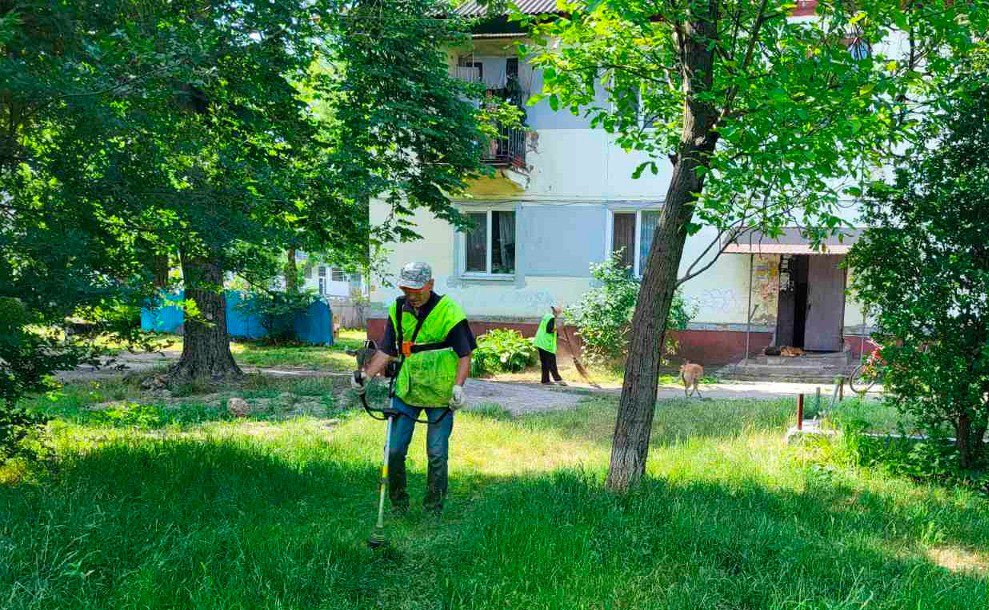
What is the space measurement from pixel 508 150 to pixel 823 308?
8.68m

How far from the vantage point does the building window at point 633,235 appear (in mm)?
17266

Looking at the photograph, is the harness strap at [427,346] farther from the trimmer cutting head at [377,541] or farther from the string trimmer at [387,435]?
the trimmer cutting head at [377,541]

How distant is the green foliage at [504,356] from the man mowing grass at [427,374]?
404 inches

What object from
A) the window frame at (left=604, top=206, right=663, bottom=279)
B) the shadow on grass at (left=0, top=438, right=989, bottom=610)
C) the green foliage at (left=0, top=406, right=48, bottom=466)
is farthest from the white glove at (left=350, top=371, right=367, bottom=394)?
the window frame at (left=604, top=206, right=663, bottom=279)

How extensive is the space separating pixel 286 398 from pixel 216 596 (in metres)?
7.99

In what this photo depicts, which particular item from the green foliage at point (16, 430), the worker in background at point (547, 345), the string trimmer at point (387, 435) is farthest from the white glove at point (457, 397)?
the worker in background at point (547, 345)

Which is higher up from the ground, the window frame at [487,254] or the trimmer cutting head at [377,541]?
the window frame at [487,254]

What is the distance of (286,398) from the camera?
37.7 ft

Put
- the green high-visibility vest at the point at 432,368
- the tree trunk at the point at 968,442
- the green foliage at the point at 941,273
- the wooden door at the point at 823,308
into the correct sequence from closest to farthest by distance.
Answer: the green high-visibility vest at the point at 432,368, the green foliage at the point at 941,273, the tree trunk at the point at 968,442, the wooden door at the point at 823,308

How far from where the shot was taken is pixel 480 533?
184 inches

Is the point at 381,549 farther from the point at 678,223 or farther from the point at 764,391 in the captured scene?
the point at 764,391

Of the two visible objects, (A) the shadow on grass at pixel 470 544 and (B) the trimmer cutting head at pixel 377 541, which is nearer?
(A) the shadow on grass at pixel 470 544

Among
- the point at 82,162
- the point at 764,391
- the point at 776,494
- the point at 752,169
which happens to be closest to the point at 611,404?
the point at 764,391

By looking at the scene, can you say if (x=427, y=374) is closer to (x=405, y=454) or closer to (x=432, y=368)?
(x=432, y=368)
